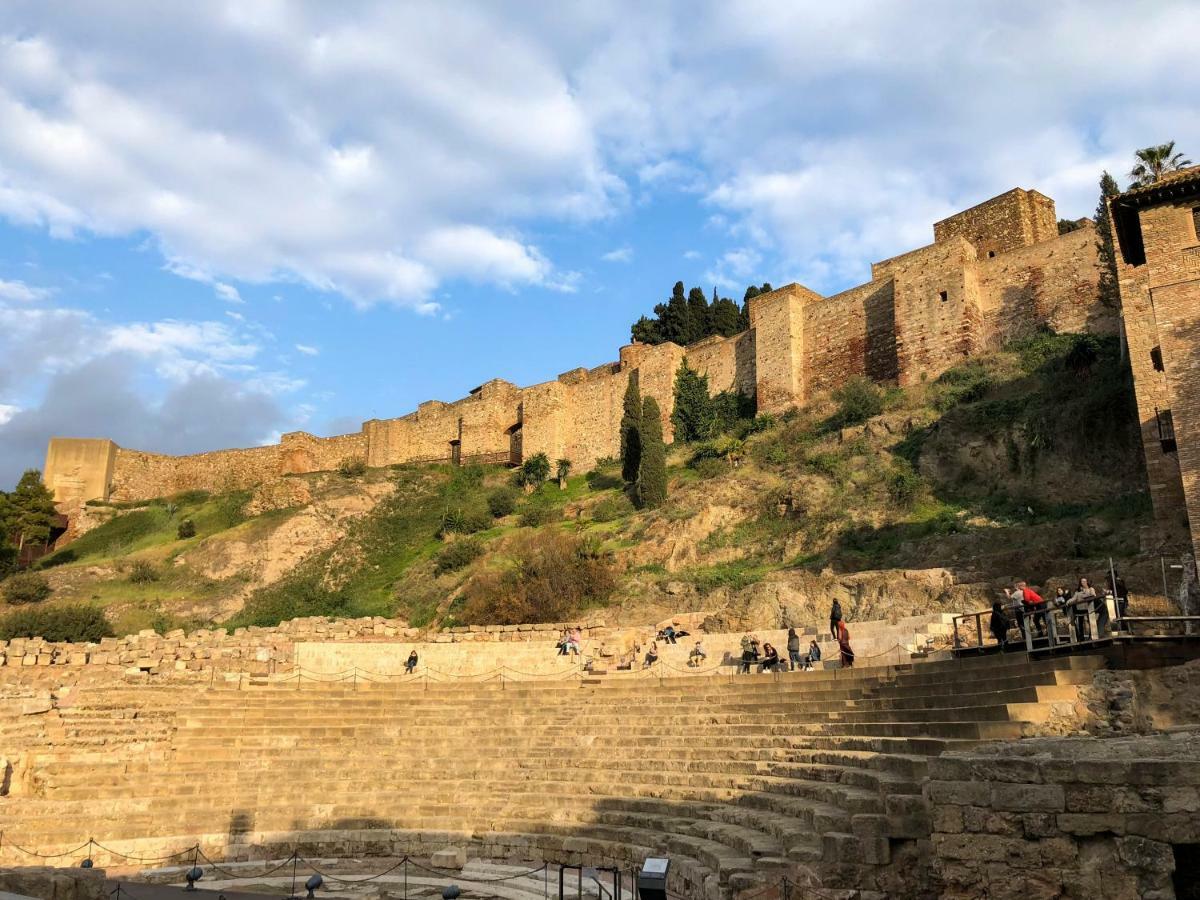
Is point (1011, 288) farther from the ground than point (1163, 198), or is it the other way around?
point (1011, 288)

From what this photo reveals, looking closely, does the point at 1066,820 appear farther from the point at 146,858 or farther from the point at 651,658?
the point at 651,658

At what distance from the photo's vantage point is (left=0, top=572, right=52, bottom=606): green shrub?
3003 cm

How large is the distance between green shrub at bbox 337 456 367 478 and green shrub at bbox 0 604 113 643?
1783 centimetres

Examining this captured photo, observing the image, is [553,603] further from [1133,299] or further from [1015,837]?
[1015,837]

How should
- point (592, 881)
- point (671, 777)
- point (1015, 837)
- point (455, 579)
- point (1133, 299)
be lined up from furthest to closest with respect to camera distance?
point (455, 579) → point (1133, 299) → point (671, 777) → point (592, 881) → point (1015, 837)

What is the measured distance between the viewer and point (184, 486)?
46406 millimetres

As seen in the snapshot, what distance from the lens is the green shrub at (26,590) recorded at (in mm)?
30031

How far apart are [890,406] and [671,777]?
1926cm

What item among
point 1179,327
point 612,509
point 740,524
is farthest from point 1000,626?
point 612,509

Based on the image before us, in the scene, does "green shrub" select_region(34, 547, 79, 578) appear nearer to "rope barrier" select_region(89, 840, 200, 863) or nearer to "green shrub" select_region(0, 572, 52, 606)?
"green shrub" select_region(0, 572, 52, 606)

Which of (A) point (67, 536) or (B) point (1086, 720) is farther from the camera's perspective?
(A) point (67, 536)

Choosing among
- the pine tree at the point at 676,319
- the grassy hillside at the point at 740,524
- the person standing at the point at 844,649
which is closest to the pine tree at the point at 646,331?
the pine tree at the point at 676,319

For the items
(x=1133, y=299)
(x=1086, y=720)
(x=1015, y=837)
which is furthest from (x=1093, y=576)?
(x=1015, y=837)

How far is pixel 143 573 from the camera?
104 ft
